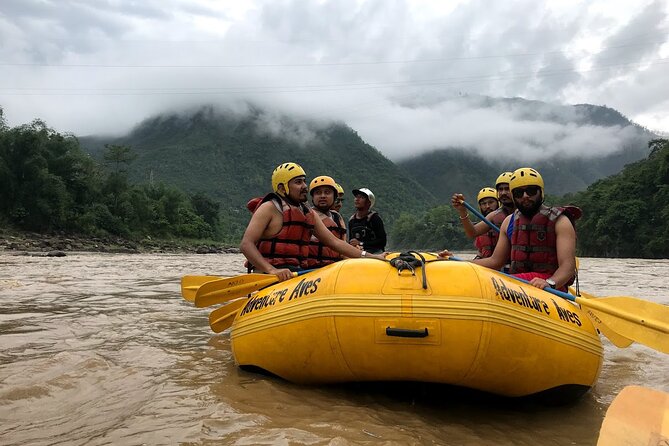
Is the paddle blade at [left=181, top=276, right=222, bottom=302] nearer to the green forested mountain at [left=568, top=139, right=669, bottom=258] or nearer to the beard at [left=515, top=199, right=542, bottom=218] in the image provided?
the beard at [left=515, top=199, right=542, bottom=218]

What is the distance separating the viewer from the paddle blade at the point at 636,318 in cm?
319

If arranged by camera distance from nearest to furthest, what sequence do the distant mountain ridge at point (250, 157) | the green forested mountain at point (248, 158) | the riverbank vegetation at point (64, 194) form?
the riverbank vegetation at point (64, 194) → the green forested mountain at point (248, 158) → the distant mountain ridge at point (250, 157)

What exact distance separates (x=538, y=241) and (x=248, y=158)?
348ft

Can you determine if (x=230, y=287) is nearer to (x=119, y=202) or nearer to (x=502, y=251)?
(x=502, y=251)

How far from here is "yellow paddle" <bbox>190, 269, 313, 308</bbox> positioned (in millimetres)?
4324

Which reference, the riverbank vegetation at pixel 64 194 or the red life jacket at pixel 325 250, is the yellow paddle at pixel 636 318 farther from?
the riverbank vegetation at pixel 64 194

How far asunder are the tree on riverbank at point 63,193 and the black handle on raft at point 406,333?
39.8 meters

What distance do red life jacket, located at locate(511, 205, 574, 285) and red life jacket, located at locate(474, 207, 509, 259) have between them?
78.2 inches

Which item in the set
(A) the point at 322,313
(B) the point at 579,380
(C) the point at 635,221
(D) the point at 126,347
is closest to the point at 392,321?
(A) the point at 322,313

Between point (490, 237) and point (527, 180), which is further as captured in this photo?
point (490, 237)

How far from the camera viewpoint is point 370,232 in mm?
7461

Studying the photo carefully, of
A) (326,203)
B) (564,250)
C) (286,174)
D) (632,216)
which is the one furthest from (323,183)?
(632,216)

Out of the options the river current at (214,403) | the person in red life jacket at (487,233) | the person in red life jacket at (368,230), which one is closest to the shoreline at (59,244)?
the person in red life jacket at (368,230)

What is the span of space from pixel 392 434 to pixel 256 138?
119 meters
